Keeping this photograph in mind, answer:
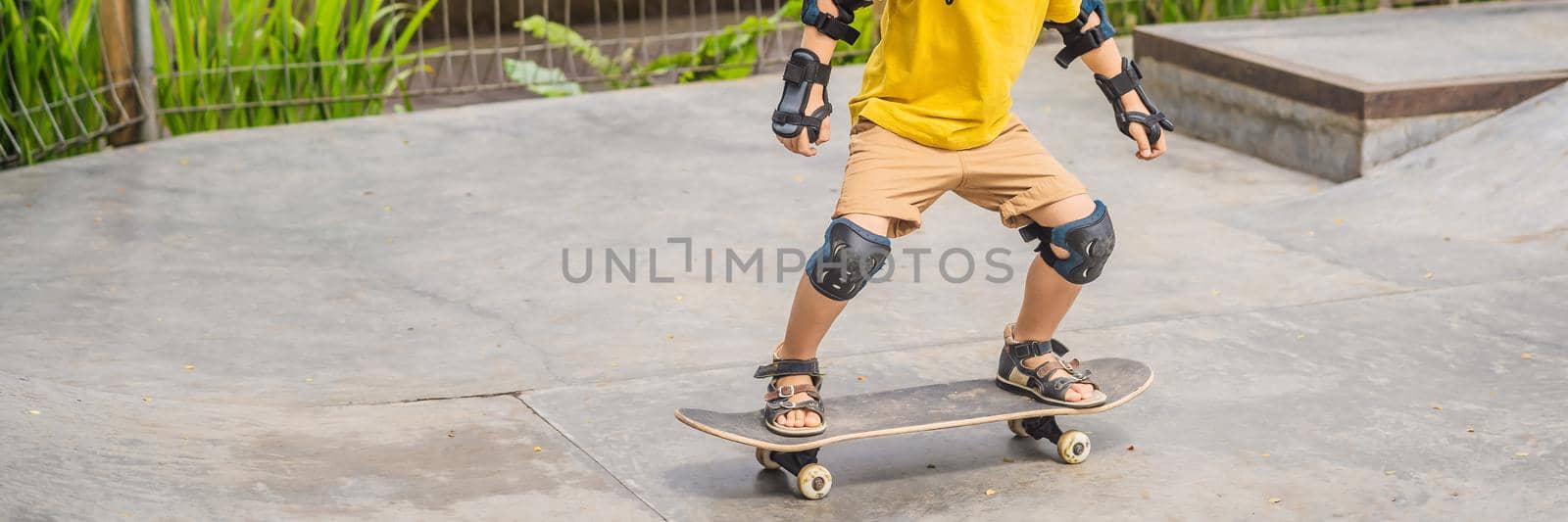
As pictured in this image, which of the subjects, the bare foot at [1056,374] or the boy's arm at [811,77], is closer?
the boy's arm at [811,77]

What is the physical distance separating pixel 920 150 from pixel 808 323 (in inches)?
18.0

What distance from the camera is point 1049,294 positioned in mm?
3861

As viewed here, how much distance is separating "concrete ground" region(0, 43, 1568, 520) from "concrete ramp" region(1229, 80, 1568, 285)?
0.02 metres

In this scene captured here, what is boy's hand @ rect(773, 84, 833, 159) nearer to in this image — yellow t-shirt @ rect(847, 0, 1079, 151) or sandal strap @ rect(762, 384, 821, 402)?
yellow t-shirt @ rect(847, 0, 1079, 151)

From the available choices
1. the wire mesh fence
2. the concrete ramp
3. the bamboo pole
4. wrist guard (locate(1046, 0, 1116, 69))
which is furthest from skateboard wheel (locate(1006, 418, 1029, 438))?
the bamboo pole

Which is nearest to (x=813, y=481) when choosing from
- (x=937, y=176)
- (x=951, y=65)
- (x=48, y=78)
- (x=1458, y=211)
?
(x=937, y=176)

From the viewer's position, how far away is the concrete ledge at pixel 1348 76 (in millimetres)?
6961

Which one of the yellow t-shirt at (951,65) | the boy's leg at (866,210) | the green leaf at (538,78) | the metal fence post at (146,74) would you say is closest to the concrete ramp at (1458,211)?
the yellow t-shirt at (951,65)

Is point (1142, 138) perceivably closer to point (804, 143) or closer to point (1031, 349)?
point (1031, 349)

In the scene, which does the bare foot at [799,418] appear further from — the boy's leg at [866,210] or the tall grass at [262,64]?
the tall grass at [262,64]

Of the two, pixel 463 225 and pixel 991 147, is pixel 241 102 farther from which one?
pixel 991 147

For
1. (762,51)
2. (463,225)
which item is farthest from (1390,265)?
(762,51)

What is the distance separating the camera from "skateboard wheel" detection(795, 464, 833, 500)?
3.69 m

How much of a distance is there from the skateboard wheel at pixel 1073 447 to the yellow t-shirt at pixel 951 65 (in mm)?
724
